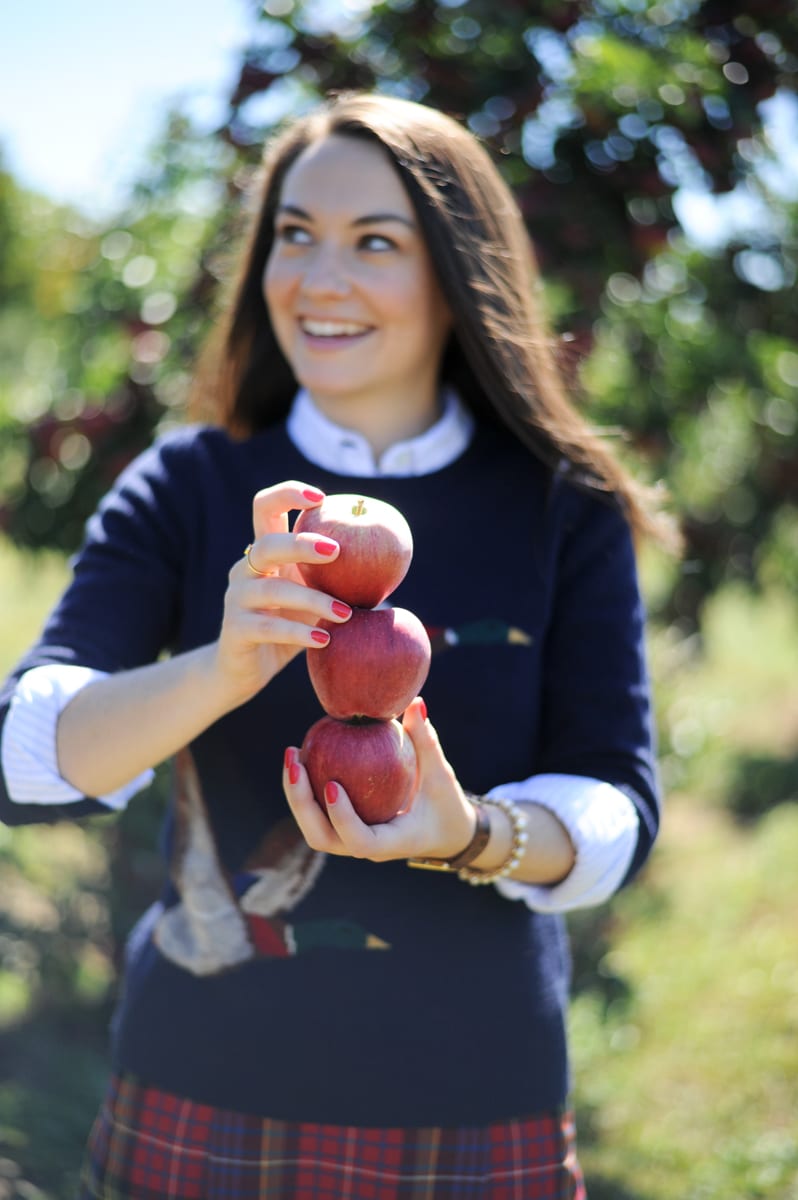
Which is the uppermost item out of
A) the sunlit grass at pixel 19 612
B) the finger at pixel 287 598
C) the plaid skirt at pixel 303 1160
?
the finger at pixel 287 598

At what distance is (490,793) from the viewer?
149 centimetres

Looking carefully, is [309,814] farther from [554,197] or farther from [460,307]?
[554,197]

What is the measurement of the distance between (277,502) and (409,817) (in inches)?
13.6

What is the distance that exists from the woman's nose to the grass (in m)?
2.02

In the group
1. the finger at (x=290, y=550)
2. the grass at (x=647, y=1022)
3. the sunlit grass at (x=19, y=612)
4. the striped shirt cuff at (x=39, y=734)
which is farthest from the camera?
the sunlit grass at (x=19, y=612)

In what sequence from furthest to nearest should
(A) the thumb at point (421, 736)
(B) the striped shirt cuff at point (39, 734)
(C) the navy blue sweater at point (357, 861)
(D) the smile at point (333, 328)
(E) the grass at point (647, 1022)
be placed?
(E) the grass at point (647, 1022)
(D) the smile at point (333, 328)
(C) the navy blue sweater at point (357, 861)
(B) the striped shirt cuff at point (39, 734)
(A) the thumb at point (421, 736)

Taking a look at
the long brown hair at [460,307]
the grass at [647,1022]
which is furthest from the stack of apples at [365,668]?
the grass at [647,1022]

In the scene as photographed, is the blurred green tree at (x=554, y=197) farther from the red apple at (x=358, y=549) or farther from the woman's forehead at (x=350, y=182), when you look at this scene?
the red apple at (x=358, y=549)

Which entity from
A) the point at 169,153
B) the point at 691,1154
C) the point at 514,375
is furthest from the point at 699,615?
the point at 514,375

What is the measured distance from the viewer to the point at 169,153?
11.6ft

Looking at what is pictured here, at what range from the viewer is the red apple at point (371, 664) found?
124 cm

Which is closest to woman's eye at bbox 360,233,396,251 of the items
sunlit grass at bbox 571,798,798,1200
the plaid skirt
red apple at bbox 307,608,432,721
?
red apple at bbox 307,608,432,721

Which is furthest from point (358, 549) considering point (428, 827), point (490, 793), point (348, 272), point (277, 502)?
point (348, 272)

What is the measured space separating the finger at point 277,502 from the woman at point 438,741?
0.22m
